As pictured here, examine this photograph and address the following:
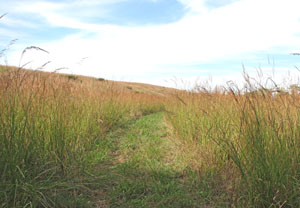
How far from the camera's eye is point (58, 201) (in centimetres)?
203

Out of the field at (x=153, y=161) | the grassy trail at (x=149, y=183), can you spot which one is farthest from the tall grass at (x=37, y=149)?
the grassy trail at (x=149, y=183)

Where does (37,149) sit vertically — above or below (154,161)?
above

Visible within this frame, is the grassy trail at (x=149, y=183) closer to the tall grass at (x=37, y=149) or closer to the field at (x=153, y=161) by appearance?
the field at (x=153, y=161)

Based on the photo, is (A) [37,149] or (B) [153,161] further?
(B) [153,161]

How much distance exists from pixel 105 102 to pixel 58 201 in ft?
14.2

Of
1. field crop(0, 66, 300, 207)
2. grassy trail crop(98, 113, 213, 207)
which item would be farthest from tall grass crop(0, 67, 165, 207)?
grassy trail crop(98, 113, 213, 207)

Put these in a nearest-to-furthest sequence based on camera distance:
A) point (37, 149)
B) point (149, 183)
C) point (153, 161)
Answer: point (37, 149) < point (149, 183) < point (153, 161)

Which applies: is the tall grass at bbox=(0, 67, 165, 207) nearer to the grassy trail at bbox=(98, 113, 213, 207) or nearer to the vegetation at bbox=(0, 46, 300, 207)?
the vegetation at bbox=(0, 46, 300, 207)

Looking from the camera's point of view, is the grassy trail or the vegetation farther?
the grassy trail

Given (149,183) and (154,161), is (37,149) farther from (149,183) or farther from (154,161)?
(154,161)

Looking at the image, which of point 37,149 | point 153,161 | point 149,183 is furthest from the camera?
point 153,161

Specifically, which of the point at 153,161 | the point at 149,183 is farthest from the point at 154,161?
the point at 149,183

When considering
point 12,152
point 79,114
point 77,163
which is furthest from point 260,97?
point 79,114

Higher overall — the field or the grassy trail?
the field
